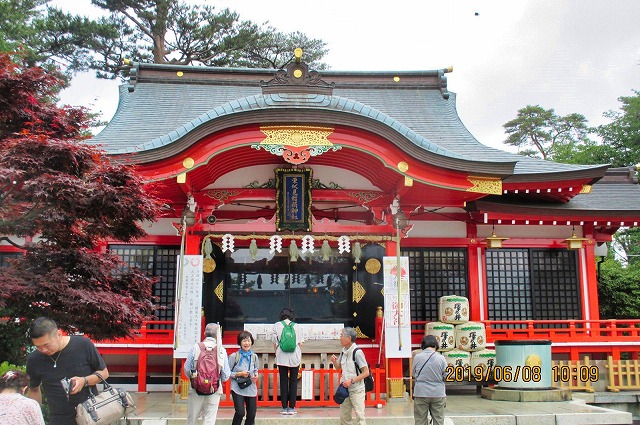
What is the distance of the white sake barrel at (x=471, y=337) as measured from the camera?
11578 millimetres

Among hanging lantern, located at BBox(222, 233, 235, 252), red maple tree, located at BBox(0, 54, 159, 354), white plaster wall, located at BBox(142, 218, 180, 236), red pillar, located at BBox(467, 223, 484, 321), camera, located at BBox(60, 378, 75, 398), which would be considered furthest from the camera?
red pillar, located at BBox(467, 223, 484, 321)

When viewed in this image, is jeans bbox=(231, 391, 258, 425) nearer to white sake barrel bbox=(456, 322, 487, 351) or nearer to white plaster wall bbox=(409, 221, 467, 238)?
white sake barrel bbox=(456, 322, 487, 351)

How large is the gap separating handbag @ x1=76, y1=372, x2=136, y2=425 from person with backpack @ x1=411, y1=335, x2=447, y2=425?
358 cm

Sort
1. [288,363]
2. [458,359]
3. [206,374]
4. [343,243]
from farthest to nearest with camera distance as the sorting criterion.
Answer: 1. [458,359]
2. [343,243]
3. [288,363]
4. [206,374]

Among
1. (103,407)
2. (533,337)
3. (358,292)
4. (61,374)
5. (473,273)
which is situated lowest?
(103,407)

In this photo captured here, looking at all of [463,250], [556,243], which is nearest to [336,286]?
[463,250]

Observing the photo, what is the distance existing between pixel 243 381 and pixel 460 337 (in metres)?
5.64

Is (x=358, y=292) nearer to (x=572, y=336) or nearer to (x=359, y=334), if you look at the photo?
(x=359, y=334)

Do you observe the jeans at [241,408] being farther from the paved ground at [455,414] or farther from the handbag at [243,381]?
the paved ground at [455,414]

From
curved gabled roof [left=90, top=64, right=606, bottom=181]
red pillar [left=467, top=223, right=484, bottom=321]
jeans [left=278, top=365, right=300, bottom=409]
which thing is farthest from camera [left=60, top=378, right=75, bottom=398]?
red pillar [left=467, top=223, right=484, bottom=321]

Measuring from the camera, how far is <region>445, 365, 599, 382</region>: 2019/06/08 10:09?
10.4 metres

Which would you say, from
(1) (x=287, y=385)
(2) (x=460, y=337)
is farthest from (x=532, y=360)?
(1) (x=287, y=385)

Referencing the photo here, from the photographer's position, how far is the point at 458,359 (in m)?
11.4

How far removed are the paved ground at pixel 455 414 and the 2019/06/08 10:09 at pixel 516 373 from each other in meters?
0.53
